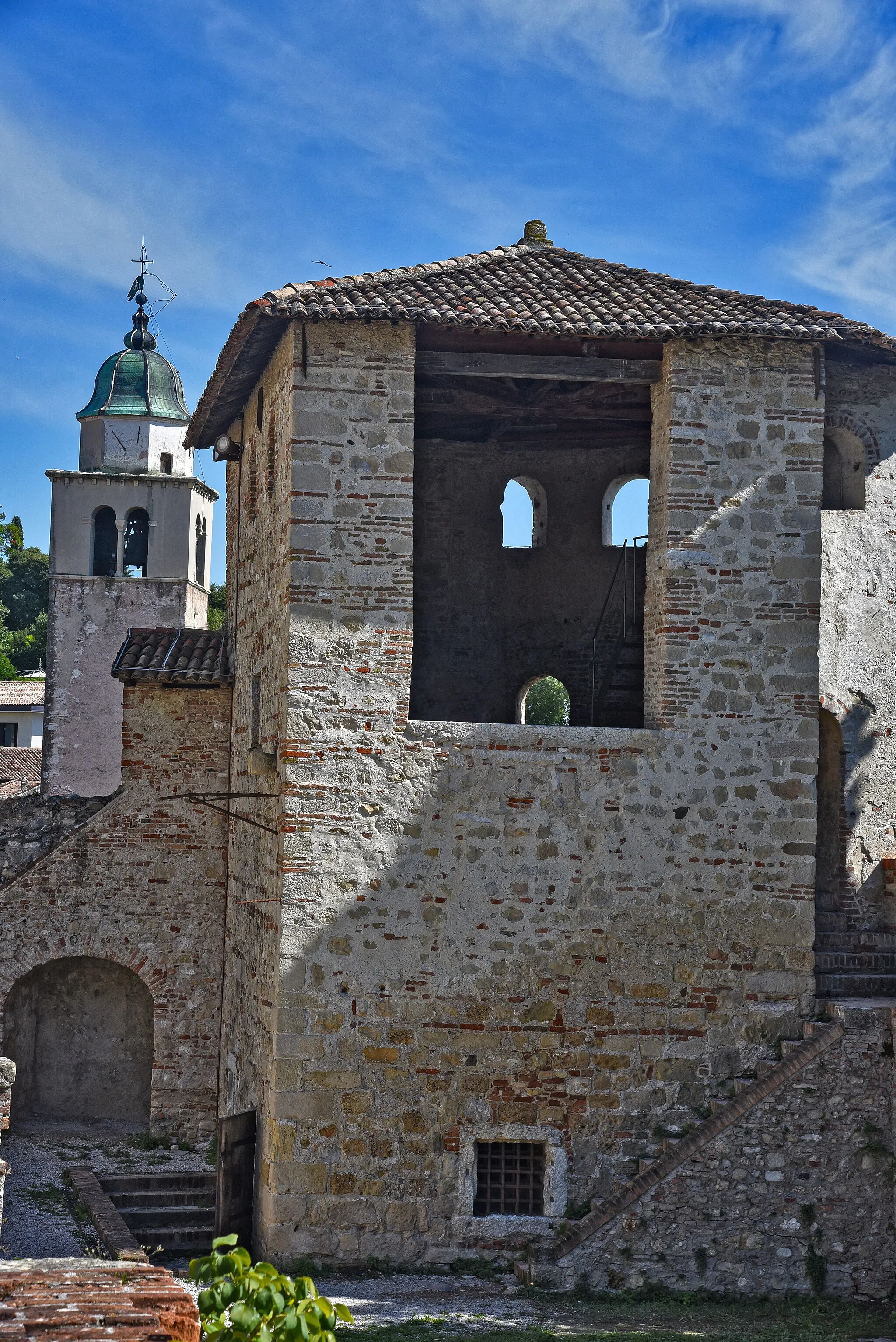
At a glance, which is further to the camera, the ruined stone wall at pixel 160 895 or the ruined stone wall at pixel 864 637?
the ruined stone wall at pixel 160 895

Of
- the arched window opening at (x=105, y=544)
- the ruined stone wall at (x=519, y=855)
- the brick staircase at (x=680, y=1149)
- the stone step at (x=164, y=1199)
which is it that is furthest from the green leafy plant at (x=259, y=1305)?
the arched window opening at (x=105, y=544)

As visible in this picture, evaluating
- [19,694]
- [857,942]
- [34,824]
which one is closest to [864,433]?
[857,942]

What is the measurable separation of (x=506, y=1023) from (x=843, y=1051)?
113 inches

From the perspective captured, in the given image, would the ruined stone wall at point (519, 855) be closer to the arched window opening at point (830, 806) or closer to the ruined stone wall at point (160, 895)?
the arched window opening at point (830, 806)

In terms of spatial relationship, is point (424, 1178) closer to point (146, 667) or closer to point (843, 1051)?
point (843, 1051)

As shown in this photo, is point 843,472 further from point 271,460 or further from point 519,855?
point 271,460

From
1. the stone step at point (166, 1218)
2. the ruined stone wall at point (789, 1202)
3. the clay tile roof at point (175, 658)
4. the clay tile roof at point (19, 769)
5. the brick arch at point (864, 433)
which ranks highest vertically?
the brick arch at point (864, 433)

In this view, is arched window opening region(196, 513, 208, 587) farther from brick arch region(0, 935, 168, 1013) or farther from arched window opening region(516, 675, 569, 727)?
brick arch region(0, 935, 168, 1013)

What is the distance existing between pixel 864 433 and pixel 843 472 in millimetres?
469

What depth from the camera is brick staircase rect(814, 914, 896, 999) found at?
12.9 m

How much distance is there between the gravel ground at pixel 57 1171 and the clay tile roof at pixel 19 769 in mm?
26367

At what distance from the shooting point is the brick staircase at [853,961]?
12.9 metres

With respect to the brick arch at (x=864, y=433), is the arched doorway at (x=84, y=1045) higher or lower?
lower

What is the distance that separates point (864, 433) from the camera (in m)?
14.5
